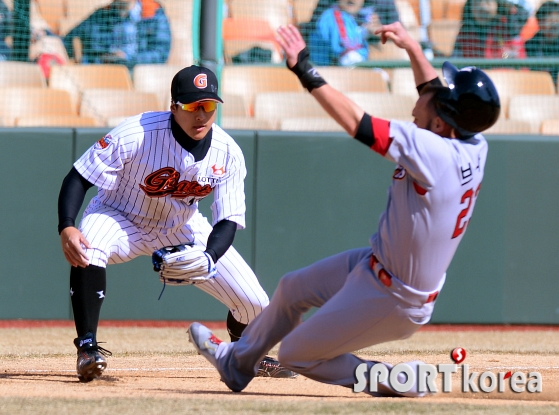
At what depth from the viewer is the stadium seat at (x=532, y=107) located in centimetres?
706

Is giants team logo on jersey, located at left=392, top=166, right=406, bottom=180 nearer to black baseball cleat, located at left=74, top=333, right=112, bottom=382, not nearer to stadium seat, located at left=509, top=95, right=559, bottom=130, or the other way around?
black baseball cleat, located at left=74, top=333, right=112, bottom=382

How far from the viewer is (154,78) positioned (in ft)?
22.9

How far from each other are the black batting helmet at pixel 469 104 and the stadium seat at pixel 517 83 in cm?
448

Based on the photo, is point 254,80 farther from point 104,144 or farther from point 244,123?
point 104,144

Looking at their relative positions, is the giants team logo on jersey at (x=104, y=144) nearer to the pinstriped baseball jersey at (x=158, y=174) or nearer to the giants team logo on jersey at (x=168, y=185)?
the pinstriped baseball jersey at (x=158, y=174)

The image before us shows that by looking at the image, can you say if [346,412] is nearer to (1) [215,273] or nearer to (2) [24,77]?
(1) [215,273]

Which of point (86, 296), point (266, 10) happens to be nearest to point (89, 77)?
point (266, 10)

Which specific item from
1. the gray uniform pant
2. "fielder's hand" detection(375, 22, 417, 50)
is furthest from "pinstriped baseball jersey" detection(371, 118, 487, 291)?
"fielder's hand" detection(375, 22, 417, 50)

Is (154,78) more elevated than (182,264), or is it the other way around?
(154,78)

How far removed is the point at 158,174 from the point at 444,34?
4067 millimetres

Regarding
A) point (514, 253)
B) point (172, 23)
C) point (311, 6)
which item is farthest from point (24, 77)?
point (514, 253)

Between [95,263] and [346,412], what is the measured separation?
1392 millimetres

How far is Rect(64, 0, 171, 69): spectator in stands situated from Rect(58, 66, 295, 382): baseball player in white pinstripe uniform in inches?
114

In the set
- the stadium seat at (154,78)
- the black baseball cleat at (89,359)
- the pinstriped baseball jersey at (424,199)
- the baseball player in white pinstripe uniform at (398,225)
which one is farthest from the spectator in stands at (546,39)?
the black baseball cleat at (89,359)
